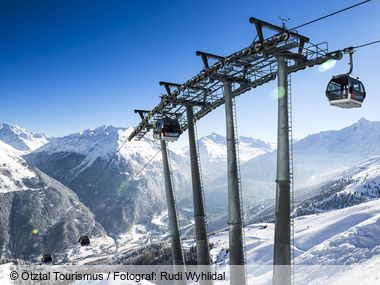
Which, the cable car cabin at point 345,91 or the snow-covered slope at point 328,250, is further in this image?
the snow-covered slope at point 328,250

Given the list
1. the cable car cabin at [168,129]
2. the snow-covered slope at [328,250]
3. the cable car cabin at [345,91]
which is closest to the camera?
the cable car cabin at [345,91]

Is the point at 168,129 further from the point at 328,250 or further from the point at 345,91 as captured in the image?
the point at 328,250

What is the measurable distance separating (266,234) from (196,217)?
502 feet

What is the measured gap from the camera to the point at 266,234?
174625mm

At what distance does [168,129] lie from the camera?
3141cm

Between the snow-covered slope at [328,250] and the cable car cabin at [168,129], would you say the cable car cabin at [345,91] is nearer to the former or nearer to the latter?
the cable car cabin at [168,129]

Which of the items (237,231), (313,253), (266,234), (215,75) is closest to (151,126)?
(215,75)

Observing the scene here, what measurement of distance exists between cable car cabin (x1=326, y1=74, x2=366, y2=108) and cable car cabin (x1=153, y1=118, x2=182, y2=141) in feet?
47.3

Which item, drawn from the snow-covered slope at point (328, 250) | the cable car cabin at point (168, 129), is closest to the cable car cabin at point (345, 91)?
the cable car cabin at point (168, 129)

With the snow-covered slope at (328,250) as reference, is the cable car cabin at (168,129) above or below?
above

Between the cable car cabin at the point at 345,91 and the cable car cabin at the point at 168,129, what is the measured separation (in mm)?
14431

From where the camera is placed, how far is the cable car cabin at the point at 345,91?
19.0 m

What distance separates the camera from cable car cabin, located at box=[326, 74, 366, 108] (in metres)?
19.0

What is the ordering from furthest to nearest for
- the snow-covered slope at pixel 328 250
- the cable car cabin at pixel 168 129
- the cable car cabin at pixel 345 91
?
the snow-covered slope at pixel 328 250 → the cable car cabin at pixel 168 129 → the cable car cabin at pixel 345 91
